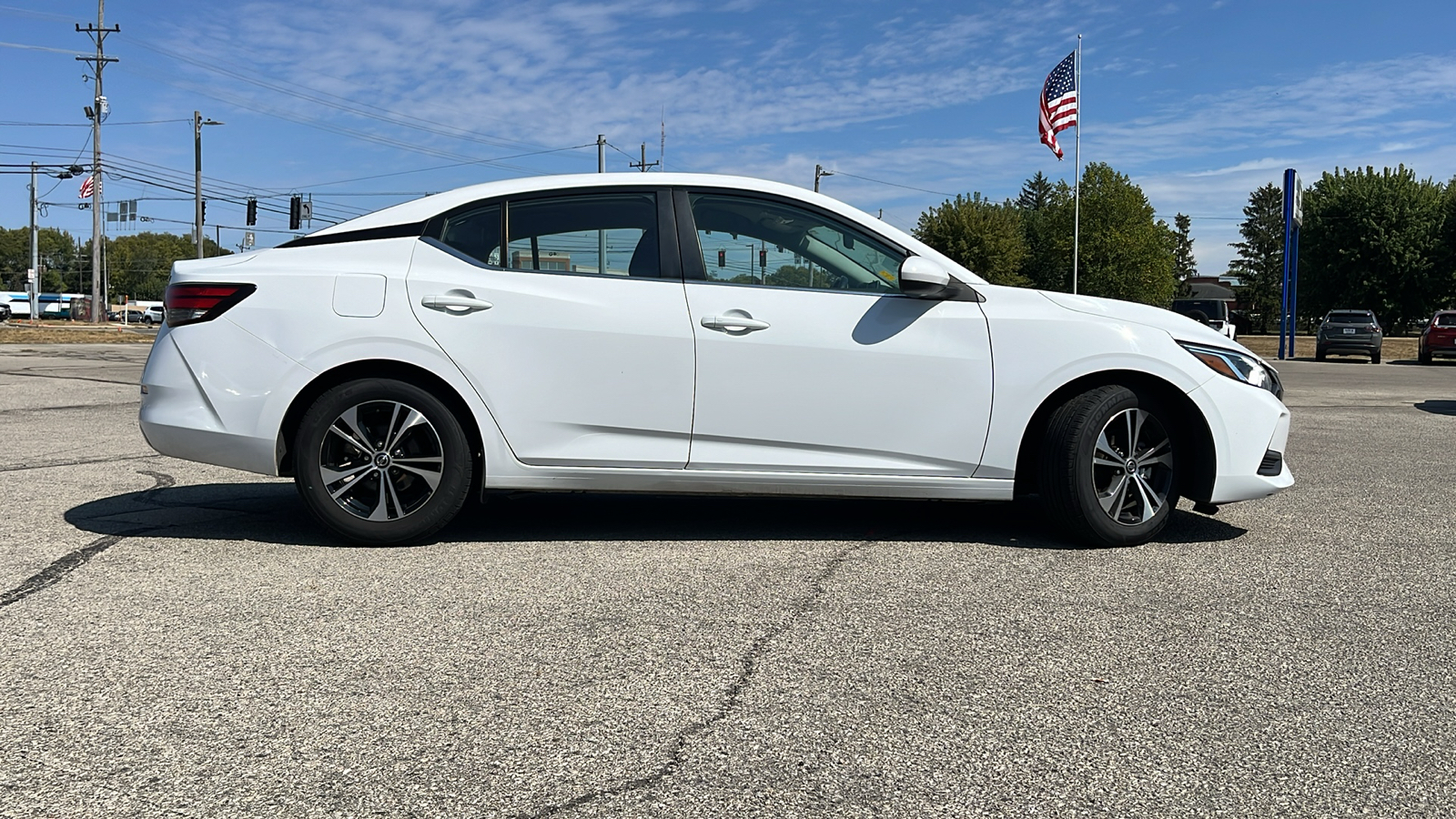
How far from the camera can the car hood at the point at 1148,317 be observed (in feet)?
16.3

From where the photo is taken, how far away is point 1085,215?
87.1 metres

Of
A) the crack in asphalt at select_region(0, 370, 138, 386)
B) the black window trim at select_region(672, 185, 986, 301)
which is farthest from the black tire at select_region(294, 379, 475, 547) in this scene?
the crack in asphalt at select_region(0, 370, 138, 386)

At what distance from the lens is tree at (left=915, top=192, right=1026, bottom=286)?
72000 millimetres

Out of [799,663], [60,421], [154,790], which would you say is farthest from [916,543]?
[60,421]

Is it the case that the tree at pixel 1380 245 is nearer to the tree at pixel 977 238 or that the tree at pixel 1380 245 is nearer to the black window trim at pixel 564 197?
the tree at pixel 977 238

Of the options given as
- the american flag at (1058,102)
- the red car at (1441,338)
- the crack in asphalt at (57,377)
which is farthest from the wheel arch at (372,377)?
the red car at (1441,338)

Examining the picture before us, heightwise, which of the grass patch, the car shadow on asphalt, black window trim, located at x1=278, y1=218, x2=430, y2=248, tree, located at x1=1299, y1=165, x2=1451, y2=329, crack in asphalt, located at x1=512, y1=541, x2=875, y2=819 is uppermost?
tree, located at x1=1299, y1=165, x2=1451, y2=329

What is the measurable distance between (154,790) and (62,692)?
0.81m

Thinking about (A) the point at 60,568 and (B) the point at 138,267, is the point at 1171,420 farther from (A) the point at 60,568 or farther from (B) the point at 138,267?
(B) the point at 138,267

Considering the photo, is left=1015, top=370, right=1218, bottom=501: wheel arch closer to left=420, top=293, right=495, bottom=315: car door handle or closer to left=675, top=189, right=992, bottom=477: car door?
left=675, top=189, right=992, bottom=477: car door

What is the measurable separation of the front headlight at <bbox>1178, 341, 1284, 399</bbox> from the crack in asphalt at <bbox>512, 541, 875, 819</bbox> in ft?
6.22

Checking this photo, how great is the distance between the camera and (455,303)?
476 cm

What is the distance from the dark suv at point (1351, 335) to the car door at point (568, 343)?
32656 mm

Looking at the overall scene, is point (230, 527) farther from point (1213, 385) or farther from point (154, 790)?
point (1213, 385)
